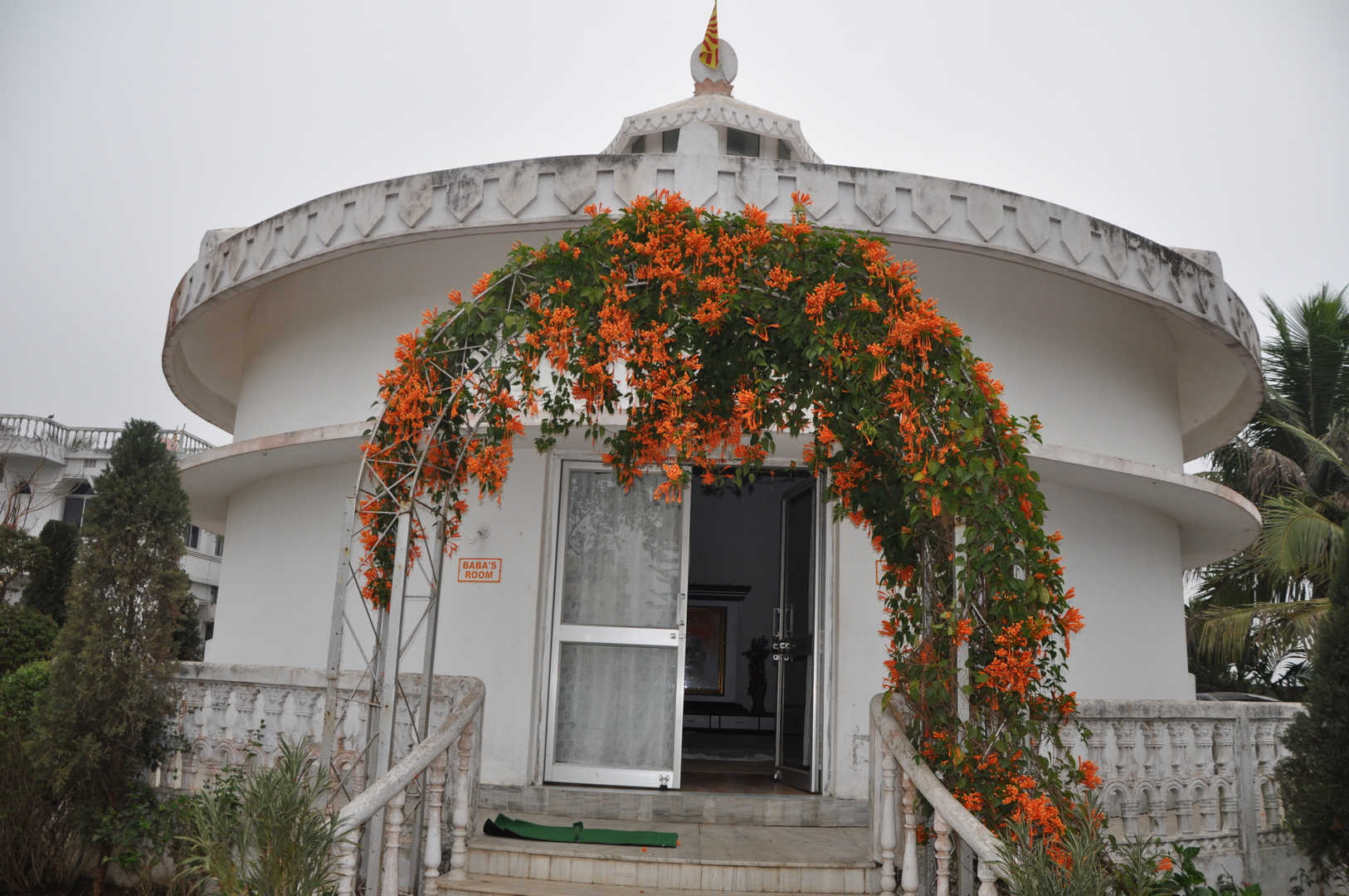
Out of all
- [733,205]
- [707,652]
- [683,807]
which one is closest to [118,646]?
[683,807]

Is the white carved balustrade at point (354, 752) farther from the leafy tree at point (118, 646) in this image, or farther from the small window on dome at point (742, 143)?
the small window on dome at point (742, 143)

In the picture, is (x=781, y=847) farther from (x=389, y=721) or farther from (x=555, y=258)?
(x=555, y=258)

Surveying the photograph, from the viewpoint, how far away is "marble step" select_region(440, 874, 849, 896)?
5512 mm

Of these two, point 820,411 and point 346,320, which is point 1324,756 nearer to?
point 820,411

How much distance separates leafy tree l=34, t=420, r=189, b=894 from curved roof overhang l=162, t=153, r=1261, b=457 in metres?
1.82

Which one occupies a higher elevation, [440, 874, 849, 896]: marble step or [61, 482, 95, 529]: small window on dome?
[61, 482, 95, 529]: small window on dome

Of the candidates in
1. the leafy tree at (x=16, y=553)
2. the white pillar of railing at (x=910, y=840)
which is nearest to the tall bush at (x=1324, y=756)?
the white pillar of railing at (x=910, y=840)

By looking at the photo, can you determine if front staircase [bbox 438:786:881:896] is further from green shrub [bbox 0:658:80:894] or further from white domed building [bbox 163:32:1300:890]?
green shrub [bbox 0:658:80:894]

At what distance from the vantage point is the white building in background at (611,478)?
747cm

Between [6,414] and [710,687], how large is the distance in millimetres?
25629

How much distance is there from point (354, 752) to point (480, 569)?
6.18 ft

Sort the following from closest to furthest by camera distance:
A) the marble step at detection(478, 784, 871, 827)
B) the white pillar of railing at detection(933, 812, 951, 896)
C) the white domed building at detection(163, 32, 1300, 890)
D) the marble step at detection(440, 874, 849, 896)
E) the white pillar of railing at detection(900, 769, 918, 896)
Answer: the white pillar of railing at detection(933, 812, 951, 896), the white pillar of railing at detection(900, 769, 918, 896), the marble step at detection(440, 874, 849, 896), the marble step at detection(478, 784, 871, 827), the white domed building at detection(163, 32, 1300, 890)

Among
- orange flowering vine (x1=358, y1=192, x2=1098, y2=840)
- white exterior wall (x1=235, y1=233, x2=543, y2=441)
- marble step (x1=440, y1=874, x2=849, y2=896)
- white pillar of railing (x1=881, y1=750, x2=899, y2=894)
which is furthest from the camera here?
white exterior wall (x1=235, y1=233, x2=543, y2=441)

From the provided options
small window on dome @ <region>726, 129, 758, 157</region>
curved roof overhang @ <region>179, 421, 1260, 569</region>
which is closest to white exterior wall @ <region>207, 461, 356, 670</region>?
curved roof overhang @ <region>179, 421, 1260, 569</region>
